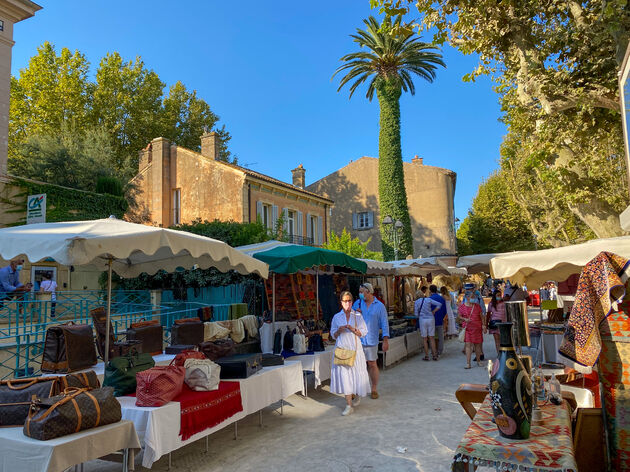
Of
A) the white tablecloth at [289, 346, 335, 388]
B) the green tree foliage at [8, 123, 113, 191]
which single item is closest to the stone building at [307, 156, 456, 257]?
the green tree foliage at [8, 123, 113, 191]

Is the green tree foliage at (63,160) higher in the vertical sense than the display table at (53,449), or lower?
higher

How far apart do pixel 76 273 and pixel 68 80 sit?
14.6 metres

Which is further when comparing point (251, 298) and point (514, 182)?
point (514, 182)

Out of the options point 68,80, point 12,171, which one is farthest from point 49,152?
point 68,80

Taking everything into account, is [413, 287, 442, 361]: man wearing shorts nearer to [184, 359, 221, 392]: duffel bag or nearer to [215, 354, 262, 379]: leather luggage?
[215, 354, 262, 379]: leather luggage

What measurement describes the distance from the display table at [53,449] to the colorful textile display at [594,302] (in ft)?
10.9

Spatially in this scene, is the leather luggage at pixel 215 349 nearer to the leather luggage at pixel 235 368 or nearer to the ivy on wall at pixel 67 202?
the leather luggage at pixel 235 368

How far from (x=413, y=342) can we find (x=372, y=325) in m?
4.90

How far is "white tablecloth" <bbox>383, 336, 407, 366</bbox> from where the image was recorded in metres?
9.60

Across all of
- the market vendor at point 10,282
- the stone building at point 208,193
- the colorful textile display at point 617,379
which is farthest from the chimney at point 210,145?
the colorful textile display at point 617,379

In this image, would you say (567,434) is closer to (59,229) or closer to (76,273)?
(59,229)

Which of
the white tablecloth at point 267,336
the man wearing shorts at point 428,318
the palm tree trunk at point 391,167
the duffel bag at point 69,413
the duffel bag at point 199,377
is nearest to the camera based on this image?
the duffel bag at point 69,413

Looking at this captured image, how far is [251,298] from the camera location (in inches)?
491

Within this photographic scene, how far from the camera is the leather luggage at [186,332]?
22.8ft
